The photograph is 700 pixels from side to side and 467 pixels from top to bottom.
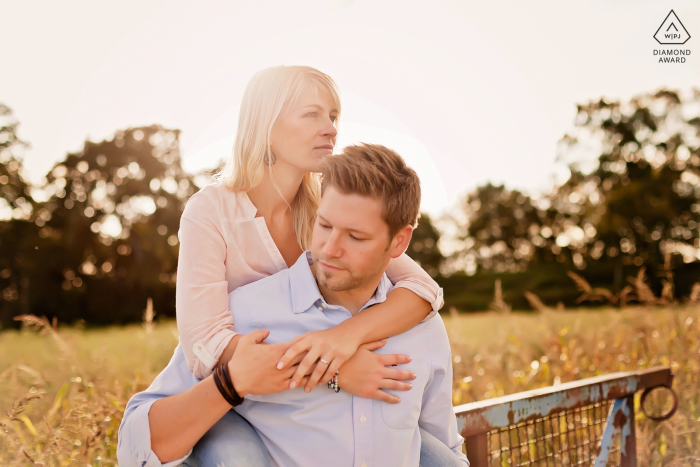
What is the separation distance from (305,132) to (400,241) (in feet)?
2.20

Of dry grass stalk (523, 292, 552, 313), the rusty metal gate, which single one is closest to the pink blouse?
the rusty metal gate

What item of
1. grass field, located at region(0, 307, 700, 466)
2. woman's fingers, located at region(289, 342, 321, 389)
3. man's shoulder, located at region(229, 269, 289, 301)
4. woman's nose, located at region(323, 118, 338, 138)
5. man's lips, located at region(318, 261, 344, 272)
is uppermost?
woman's nose, located at region(323, 118, 338, 138)

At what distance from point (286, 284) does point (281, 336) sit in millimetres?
208

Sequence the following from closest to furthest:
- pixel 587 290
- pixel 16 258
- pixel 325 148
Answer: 1. pixel 325 148
2. pixel 587 290
3. pixel 16 258

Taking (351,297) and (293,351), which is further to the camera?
(351,297)

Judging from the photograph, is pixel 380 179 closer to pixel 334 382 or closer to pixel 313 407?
pixel 334 382

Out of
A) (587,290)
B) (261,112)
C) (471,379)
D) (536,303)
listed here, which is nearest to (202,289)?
(261,112)

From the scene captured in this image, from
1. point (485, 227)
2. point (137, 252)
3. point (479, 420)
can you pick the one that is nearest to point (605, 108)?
point (485, 227)

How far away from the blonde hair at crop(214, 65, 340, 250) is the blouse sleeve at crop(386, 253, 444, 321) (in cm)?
45

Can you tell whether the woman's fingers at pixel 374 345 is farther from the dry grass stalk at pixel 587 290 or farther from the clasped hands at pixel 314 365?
the dry grass stalk at pixel 587 290

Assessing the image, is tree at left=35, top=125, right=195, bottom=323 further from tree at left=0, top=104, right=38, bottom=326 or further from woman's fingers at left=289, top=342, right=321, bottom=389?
woman's fingers at left=289, top=342, right=321, bottom=389

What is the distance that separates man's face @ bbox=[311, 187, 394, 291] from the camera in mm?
1929

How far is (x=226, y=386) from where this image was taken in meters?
1.70

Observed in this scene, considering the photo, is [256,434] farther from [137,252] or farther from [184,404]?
[137,252]
